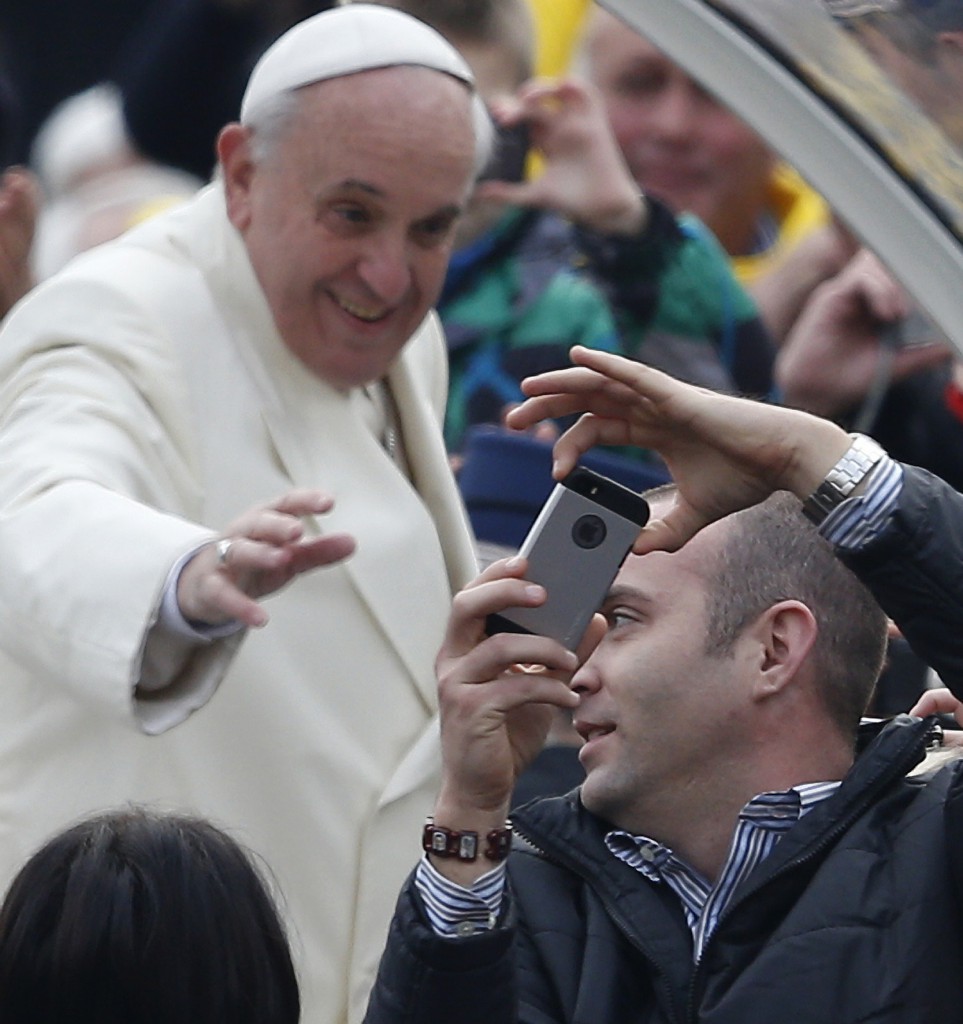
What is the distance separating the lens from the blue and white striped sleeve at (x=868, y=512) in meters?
2.65

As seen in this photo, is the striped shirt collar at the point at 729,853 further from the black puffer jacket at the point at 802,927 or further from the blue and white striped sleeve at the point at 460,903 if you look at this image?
the blue and white striped sleeve at the point at 460,903

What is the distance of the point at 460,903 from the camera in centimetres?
266

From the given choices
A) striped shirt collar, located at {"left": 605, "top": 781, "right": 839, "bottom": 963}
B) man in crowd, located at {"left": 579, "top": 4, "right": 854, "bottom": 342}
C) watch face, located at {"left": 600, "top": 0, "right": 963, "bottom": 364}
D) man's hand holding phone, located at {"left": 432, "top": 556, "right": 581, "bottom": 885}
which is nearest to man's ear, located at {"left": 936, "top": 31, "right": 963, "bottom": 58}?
watch face, located at {"left": 600, "top": 0, "right": 963, "bottom": 364}

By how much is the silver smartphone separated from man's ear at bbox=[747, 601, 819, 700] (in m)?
0.42

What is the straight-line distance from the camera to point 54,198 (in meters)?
7.11

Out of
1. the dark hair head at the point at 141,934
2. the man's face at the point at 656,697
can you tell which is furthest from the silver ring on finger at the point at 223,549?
the man's face at the point at 656,697

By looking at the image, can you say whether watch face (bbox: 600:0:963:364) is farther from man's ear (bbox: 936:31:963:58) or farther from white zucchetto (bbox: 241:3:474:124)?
white zucchetto (bbox: 241:3:474:124)

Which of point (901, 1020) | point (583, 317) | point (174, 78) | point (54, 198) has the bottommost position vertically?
point (54, 198)

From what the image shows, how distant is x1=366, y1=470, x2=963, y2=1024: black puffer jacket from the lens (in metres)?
2.66

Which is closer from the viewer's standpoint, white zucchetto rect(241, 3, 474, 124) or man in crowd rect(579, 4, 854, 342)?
white zucchetto rect(241, 3, 474, 124)

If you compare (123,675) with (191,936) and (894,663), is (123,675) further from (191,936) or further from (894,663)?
(894,663)

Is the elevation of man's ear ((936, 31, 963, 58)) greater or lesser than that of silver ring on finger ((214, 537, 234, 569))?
greater

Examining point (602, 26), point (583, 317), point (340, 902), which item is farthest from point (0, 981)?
point (602, 26)

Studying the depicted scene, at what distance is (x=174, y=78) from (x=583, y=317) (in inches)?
95.3
